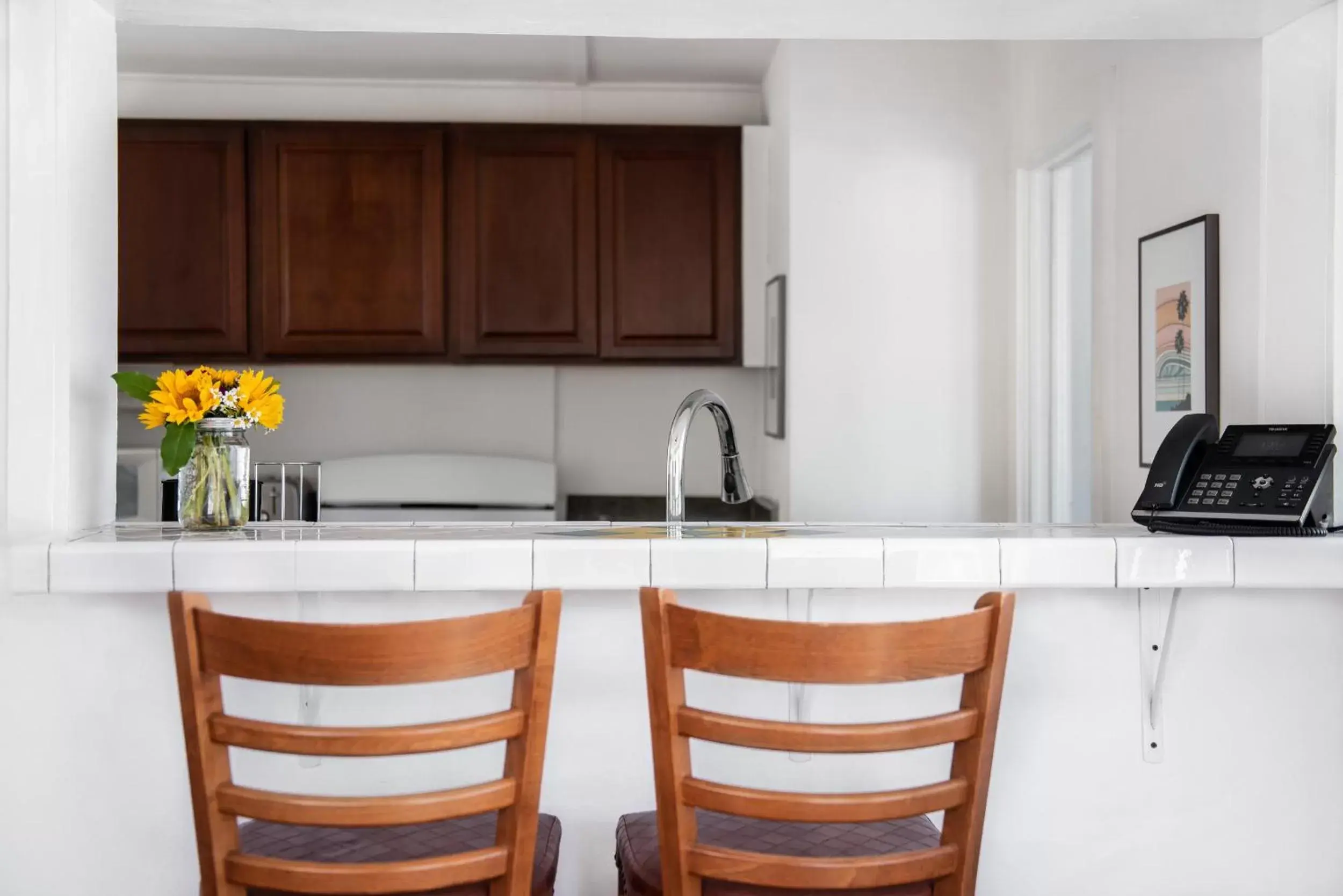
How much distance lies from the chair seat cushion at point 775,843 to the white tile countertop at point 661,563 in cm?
31

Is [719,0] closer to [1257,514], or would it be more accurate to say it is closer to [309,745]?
[1257,514]

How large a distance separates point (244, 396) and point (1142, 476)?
1855mm

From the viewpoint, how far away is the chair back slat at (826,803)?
112 centimetres

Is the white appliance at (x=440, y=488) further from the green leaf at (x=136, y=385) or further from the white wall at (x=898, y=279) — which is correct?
the green leaf at (x=136, y=385)

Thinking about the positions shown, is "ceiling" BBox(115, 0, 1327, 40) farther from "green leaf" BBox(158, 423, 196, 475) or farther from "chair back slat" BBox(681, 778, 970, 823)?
"chair back slat" BBox(681, 778, 970, 823)

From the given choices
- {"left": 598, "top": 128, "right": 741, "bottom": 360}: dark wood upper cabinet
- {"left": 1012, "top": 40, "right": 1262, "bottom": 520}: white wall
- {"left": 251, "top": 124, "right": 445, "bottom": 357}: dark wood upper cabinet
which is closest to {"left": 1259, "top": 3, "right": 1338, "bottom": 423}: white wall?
{"left": 1012, "top": 40, "right": 1262, "bottom": 520}: white wall

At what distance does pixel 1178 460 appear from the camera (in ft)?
5.64

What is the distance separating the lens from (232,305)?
363cm

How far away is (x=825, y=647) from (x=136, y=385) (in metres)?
1.15

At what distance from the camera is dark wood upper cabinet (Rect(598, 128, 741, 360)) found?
3719 millimetres

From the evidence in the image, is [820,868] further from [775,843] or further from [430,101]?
[430,101]

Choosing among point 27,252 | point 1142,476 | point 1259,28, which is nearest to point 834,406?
point 1142,476

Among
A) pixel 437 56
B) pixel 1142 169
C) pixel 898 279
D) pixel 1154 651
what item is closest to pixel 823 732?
pixel 1154 651

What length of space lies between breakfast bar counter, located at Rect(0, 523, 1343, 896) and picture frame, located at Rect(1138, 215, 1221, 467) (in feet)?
1.96
